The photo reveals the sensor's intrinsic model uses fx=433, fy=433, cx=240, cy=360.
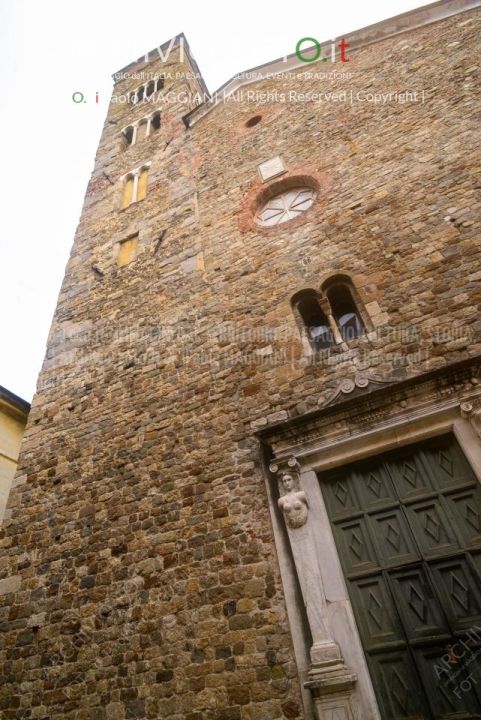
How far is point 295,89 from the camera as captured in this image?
9.34m

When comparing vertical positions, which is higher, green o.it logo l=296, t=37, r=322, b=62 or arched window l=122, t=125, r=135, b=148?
arched window l=122, t=125, r=135, b=148

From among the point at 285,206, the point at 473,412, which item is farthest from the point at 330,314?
the point at 285,206

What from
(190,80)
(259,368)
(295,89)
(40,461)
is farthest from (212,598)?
(190,80)

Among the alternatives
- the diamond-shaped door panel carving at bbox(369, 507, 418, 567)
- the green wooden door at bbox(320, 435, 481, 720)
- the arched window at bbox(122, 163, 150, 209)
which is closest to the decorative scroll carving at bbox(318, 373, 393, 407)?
the green wooden door at bbox(320, 435, 481, 720)

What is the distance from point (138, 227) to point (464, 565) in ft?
26.0

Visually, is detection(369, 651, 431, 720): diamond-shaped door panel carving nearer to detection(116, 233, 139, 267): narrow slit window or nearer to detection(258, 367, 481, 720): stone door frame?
detection(258, 367, 481, 720): stone door frame

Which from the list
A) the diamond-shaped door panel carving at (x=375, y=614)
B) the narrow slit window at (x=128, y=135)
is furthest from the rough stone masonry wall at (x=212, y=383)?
the narrow slit window at (x=128, y=135)

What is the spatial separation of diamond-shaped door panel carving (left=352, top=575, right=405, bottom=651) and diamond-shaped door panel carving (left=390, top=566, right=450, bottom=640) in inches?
3.0

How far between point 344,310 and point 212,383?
200cm

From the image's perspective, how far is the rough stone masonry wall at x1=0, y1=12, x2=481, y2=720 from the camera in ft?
13.6

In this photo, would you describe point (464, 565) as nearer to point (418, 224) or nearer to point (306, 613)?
point (306, 613)

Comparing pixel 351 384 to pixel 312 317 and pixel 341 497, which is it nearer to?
pixel 341 497

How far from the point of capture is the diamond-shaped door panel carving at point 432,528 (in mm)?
3807

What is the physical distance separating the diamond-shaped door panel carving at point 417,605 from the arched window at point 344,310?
2615 millimetres
